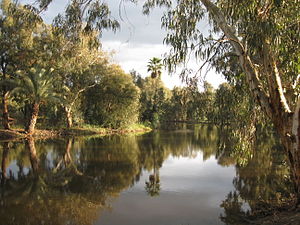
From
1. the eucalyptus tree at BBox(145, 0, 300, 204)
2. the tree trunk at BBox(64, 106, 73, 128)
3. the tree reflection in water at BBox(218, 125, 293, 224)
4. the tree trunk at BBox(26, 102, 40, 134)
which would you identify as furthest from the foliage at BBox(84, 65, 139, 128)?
the eucalyptus tree at BBox(145, 0, 300, 204)

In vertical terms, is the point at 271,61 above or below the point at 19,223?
above

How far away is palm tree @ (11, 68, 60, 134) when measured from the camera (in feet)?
72.1

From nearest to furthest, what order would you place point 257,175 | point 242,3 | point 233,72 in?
point 242,3 < point 233,72 < point 257,175

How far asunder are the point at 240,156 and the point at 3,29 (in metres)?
21.3

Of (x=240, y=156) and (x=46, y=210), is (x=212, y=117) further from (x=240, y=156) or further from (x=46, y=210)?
(x=46, y=210)

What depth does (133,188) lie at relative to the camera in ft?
29.3

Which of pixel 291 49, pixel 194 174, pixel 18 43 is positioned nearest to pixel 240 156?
pixel 291 49

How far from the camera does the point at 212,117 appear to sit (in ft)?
23.6

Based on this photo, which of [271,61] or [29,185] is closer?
[271,61]

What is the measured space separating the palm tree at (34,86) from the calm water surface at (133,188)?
8.21 m

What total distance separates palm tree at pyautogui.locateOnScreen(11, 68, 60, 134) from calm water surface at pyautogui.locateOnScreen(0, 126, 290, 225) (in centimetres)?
821

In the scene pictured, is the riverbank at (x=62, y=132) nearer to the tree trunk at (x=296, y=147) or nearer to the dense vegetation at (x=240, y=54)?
the dense vegetation at (x=240, y=54)

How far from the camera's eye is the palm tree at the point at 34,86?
866 inches

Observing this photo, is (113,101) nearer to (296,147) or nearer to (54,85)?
(54,85)
